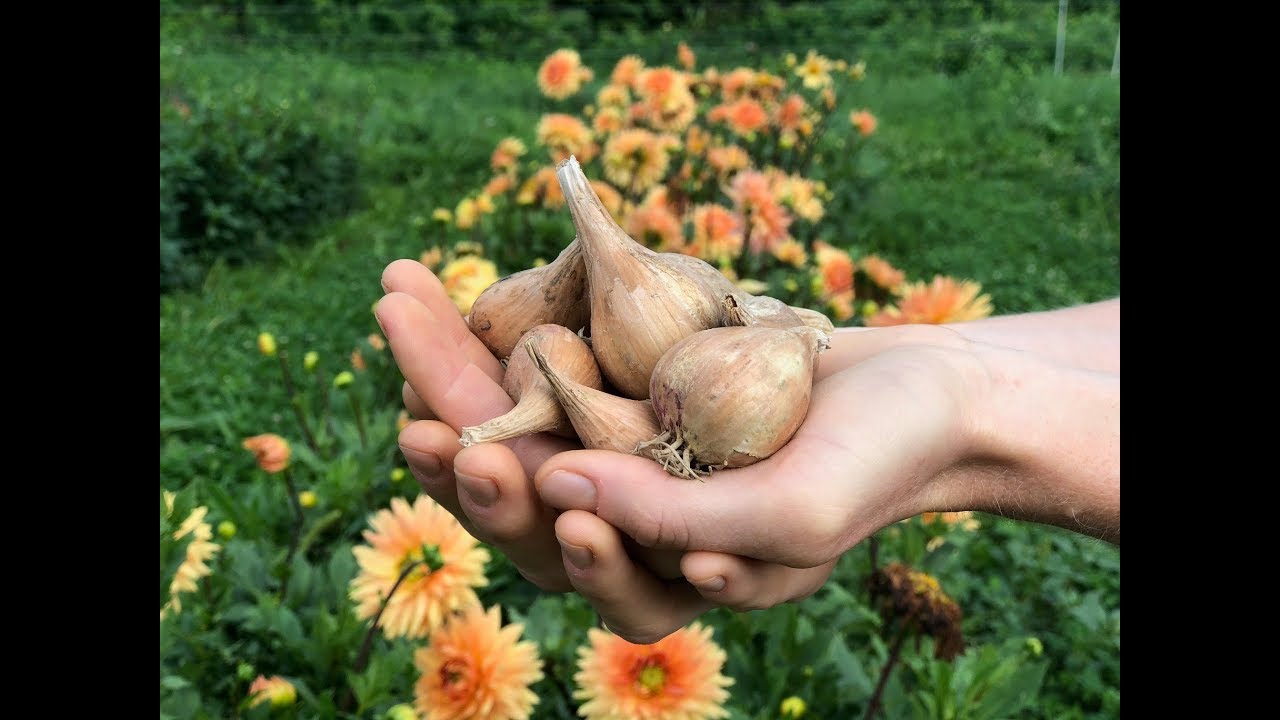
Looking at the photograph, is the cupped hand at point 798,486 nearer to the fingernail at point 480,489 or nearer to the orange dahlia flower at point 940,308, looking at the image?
the fingernail at point 480,489

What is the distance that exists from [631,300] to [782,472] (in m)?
0.30

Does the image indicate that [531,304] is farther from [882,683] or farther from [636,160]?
[636,160]

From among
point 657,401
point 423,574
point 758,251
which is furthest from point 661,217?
point 657,401

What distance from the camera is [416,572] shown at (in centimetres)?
157

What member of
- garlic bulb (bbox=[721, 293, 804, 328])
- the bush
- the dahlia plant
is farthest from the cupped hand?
the bush

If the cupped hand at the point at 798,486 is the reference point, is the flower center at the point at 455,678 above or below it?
below

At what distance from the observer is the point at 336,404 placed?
8.61ft

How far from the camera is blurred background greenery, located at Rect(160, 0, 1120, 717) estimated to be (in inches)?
93.0

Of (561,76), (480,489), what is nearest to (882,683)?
(480,489)

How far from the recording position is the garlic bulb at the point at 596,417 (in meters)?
1.16

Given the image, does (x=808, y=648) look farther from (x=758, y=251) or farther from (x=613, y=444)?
(x=758, y=251)

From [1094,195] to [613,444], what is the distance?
4.81 metres

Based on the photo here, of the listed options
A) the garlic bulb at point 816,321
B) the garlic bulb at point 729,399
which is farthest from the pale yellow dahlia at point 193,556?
the garlic bulb at point 816,321

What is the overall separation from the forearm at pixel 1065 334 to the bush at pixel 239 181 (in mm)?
3039
